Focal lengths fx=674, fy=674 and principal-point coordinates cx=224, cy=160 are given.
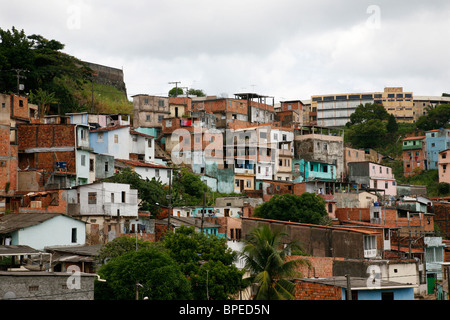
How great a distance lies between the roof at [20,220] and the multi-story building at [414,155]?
2165 inches

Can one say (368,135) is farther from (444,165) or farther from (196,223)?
(196,223)

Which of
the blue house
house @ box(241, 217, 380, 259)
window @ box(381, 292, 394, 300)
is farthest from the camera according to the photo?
→ the blue house

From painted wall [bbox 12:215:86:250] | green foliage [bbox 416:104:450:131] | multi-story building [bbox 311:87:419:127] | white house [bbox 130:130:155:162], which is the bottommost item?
painted wall [bbox 12:215:86:250]

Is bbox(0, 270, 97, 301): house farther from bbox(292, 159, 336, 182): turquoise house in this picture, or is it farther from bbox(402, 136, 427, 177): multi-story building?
bbox(402, 136, 427, 177): multi-story building

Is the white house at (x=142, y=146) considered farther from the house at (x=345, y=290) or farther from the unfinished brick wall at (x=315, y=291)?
the unfinished brick wall at (x=315, y=291)

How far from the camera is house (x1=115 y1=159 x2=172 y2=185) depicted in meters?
51.1

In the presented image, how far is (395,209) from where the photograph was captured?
5466 cm

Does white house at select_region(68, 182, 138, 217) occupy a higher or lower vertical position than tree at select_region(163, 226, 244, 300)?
higher

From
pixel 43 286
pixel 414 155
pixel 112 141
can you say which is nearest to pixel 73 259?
pixel 43 286

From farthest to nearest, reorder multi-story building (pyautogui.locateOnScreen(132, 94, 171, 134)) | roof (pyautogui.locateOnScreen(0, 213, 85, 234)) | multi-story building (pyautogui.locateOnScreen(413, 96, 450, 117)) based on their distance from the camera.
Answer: multi-story building (pyautogui.locateOnScreen(413, 96, 450, 117)) < multi-story building (pyautogui.locateOnScreen(132, 94, 171, 134)) < roof (pyautogui.locateOnScreen(0, 213, 85, 234))

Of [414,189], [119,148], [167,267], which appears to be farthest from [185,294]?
[414,189]

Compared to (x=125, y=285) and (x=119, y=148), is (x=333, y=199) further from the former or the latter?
(x=125, y=285)

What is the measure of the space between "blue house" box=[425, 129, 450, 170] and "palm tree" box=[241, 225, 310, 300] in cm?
5381

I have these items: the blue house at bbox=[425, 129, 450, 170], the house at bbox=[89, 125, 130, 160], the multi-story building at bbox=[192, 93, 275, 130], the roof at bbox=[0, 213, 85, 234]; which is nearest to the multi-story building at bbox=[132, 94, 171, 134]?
the multi-story building at bbox=[192, 93, 275, 130]
